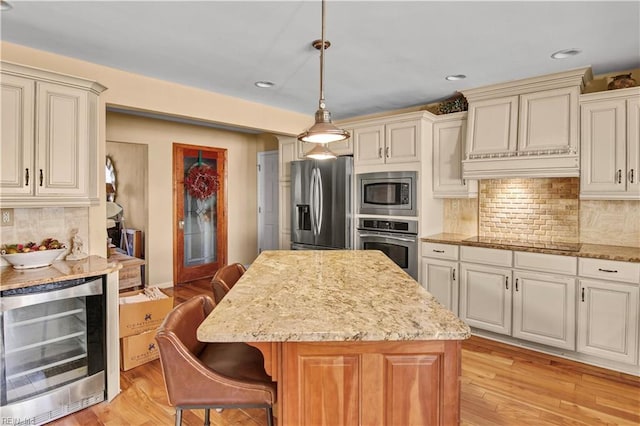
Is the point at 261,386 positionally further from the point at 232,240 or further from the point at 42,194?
the point at 232,240

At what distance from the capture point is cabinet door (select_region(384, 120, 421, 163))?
12.3 feet

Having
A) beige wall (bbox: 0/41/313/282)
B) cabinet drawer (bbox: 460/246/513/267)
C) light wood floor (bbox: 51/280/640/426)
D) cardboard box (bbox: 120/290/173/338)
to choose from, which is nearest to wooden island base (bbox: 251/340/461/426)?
light wood floor (bbox: 51/280/640/426)

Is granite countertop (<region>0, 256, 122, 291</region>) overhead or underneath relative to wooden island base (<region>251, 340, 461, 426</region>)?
overhead

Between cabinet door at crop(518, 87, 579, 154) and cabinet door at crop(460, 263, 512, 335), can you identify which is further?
cabinet door at crop(460, 263, 512, 335)

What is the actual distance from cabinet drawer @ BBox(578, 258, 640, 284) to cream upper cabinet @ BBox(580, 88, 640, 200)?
561 mm

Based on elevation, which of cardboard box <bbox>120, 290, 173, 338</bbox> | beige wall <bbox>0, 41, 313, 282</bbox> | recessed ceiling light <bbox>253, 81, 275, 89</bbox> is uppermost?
recessed ceiling light <bbox>253, 81, 275, 89</bbox>

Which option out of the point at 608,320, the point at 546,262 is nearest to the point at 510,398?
the point at 608,320

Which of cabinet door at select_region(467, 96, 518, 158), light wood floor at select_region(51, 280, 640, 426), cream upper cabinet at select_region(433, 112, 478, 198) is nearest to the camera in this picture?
light wood floor at select_region(51, 280, 640, 426)

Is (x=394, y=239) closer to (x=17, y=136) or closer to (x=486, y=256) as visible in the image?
(x=486, y=256)

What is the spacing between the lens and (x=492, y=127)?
3.39 metres

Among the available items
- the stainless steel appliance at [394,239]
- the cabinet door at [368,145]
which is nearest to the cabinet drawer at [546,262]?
the stainless steel appliance at [394,239]

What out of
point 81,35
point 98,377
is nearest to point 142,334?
point 98,377

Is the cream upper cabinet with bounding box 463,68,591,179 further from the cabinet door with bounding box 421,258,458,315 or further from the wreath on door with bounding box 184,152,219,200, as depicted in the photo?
the wreath on door with bounding box 184,152,219,200

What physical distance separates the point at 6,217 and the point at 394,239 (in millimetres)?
3339
